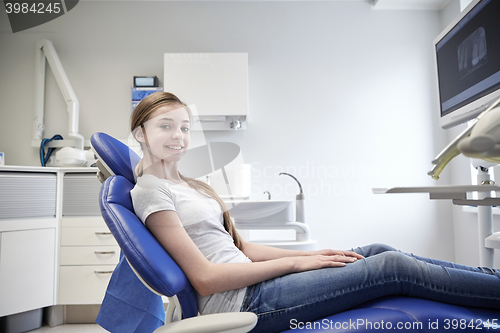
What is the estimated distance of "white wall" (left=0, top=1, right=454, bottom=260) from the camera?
2.78 metres

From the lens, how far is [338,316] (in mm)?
842

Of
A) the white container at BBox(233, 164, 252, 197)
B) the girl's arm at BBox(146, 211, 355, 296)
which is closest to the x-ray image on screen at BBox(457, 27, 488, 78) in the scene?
the girl's arm at BBox(146, 211, 355, 296)

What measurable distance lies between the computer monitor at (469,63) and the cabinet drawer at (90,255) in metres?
2.07

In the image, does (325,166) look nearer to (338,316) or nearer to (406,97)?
(406,97)

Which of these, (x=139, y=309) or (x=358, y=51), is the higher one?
(x=358, y=51)

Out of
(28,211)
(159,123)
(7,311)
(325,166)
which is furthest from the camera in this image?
(325,166)

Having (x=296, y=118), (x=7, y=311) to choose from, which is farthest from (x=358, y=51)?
(x=7, y=311)

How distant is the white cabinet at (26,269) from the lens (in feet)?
6.56

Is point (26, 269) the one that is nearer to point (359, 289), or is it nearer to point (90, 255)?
point (90, 255)

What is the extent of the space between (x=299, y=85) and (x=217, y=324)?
2.40 meters

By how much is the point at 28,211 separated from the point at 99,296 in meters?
0.71

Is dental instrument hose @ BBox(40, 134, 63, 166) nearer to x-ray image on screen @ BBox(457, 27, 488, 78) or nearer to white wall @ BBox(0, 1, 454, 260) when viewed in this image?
white wall @ BBox(0, 1, 454, 260)

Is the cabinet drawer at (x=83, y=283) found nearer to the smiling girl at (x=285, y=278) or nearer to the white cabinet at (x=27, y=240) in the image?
the white cabinet at (x=27, y=240)

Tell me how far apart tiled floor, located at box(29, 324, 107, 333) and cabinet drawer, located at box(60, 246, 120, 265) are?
1.36 feet
